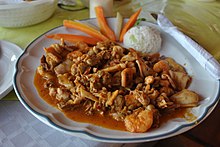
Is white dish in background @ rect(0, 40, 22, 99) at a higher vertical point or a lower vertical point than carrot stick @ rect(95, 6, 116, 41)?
lower

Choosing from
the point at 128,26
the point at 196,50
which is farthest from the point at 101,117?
the point at 128,26

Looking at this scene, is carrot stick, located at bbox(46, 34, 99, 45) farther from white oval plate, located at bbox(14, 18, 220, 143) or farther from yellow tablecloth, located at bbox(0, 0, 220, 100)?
yellow tablecloth, located at bbox(0, 0, 220, 100)

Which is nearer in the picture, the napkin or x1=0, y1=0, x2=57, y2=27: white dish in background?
the napkin

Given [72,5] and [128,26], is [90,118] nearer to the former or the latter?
[128,26]

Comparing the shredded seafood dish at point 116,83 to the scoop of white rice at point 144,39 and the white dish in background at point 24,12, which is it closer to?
the scoop of white rice at point 144,39

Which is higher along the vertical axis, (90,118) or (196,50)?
(196,50)

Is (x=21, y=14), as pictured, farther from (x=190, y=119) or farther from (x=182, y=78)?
(x=190, y=119)

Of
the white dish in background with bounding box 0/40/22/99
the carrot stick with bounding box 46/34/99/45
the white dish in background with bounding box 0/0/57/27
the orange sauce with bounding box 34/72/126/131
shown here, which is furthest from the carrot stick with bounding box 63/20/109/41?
the orange sauce with bounding box 34/72/126/131
